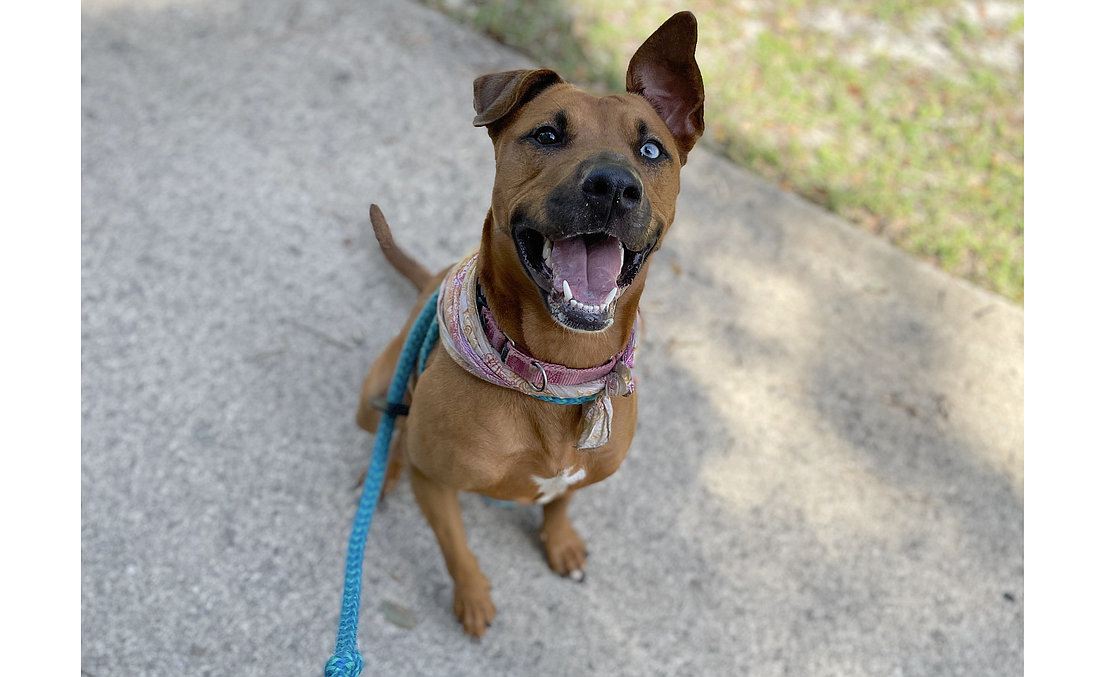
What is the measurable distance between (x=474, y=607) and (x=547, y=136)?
1697 millimetres

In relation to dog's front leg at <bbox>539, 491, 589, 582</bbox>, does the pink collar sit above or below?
above

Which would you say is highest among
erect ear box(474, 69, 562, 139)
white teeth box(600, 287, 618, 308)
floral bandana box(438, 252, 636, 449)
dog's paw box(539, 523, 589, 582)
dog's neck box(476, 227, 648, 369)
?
erect ear box(474, 69, 562, 139)

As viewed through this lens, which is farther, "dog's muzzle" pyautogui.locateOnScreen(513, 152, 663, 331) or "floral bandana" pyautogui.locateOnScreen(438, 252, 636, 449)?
"floral bandana" pyautogui.locateOnScreen(438, 252, 636, 449)

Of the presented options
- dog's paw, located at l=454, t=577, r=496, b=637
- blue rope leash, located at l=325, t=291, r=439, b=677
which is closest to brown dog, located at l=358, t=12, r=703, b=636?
blue rope leash, located at l=325, t=291, r=439, b=677

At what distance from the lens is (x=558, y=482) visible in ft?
7.84

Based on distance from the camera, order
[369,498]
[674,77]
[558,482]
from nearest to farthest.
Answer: [674,77]
[558,482]
[369,498]

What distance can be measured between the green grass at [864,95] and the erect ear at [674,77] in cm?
239

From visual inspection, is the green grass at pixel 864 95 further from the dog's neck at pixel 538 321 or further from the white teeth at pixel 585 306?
the white teeth at pixel 585 306

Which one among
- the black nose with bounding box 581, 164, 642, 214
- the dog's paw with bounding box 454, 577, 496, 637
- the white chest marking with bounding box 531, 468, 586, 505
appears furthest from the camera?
the dog's paw with bounding box 454, 577, 496, 637

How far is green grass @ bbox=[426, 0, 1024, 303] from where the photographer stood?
4.41m

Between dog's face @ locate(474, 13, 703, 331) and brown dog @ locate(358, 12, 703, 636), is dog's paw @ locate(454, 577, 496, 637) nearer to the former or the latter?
brown dog @ locate(358, 12, 703, 636)

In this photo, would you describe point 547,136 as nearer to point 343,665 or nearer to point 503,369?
point 503,369

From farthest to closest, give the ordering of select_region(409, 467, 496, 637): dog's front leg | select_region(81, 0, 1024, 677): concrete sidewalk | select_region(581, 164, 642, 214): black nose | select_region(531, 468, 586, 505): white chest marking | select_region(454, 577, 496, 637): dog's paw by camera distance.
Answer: select_region(81, 0, 1024, 677): concrete sidewalk, select_region(454, 577, 496, 637): dog's paw, select_region(409, 467, 496, 637): dog's front leg, select_region(531, 468, 586, 505): white chest marking, select_region(581, 164, 642, 214): black nose

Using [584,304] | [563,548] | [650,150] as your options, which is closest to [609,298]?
[584,304]
